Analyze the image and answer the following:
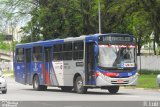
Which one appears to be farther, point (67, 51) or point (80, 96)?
point (67, 51)

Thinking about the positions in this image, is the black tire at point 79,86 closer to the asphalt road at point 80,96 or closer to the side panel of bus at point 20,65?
the asphalt road at point 80,96

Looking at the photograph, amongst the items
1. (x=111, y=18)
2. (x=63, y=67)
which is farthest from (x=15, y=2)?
(x=63, y=67)

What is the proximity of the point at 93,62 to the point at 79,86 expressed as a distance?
1.96 meters

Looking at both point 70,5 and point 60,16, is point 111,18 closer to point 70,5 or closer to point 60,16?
point 70,5

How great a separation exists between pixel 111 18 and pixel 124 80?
30587 millimetres

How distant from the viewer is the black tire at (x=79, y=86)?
3014 centimetres

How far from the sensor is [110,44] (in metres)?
29.2

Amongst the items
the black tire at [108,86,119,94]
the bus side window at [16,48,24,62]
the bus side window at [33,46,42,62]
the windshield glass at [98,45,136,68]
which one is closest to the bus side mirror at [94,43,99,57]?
the windshield glass at [98,45,136,68]

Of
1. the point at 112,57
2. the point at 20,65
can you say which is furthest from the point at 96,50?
the point at 20,65

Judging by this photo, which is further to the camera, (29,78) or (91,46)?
(29,78)

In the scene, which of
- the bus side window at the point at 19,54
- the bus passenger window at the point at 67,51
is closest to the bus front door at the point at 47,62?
the bus passenger window at the point at 67,51

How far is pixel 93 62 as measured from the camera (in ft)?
96.6

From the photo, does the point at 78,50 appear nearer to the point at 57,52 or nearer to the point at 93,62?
the point at 93,62

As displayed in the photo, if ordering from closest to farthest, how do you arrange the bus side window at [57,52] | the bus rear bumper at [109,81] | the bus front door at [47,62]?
the bus rear bumper at [109,81] → the bus side window at [57,52] → the bus front door at [47,62]
